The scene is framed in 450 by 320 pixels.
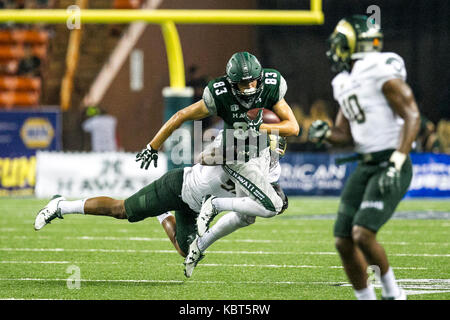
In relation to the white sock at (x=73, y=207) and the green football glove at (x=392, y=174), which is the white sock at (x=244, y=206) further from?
the green football glove at (x=392, y=174)

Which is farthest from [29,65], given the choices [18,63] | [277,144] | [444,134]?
[277,144]

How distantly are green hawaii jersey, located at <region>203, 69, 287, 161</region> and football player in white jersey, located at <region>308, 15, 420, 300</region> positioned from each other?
1.47 meters

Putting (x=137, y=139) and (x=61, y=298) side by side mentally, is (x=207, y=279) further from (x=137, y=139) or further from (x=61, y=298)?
(x=137, y=139)

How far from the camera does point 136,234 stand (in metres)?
10.3

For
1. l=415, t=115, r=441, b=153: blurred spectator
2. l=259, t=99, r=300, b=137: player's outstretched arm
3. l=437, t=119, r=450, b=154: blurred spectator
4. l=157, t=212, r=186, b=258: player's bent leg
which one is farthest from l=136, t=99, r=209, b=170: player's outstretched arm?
l=437, t=119, r=450, b=154: blurred spectator

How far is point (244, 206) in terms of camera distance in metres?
6.67

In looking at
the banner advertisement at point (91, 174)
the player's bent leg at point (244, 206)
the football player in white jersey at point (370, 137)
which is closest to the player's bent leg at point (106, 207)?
the player's bent leg at point (244, 206)

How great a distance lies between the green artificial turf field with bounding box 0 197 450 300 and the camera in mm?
6324

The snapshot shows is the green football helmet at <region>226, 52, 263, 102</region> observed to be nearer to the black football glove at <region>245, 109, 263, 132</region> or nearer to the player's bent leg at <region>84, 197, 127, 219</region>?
the black football glove at <region>245, 109, 263, 132</region>

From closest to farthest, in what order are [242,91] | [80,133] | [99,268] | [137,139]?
[242,91] → [99,268] → [80,133] → [137,139]

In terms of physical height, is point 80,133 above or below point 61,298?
above

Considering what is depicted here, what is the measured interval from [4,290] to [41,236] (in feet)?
11.7
